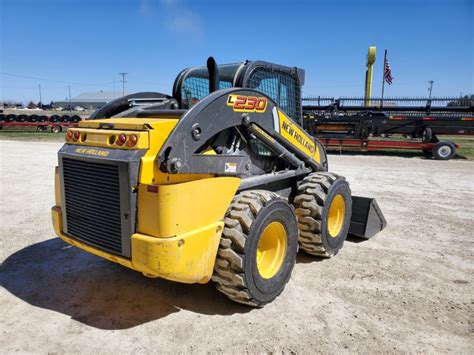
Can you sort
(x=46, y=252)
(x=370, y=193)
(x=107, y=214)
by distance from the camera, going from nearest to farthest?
(x=107, y=214)
(x=46, y=252)
(x=370, y=193)

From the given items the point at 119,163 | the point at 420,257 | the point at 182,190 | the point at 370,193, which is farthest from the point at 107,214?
the point at 370,193

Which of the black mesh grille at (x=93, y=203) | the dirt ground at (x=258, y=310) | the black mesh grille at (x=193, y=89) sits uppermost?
the black mesh grille at (x=193, y=89)

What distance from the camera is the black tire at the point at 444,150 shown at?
14898 mm

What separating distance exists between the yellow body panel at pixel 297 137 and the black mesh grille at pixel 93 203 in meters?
2.00

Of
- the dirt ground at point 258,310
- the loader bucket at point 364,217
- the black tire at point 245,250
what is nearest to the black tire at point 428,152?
the dirt ground at point 258,310

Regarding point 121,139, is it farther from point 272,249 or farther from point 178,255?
point 272,249

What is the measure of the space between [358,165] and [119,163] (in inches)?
449

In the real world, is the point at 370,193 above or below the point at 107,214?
below

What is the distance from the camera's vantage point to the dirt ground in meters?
3.11

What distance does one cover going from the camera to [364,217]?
5523 millimetres

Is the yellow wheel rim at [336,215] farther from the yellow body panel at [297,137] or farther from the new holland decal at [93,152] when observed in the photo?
the new holland decal at [93,152]

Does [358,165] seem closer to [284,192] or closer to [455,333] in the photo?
[284,192]

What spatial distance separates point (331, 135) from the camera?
1708 cm

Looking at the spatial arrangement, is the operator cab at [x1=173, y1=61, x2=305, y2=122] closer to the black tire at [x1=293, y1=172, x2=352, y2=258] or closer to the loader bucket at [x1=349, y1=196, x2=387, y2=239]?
the black tire at [x1=293, y1=172, x2=352, y2=258]
